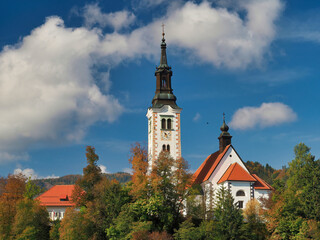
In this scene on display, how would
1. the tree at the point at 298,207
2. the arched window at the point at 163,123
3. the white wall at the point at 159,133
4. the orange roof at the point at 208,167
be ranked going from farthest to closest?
1. the arched window at the point at 163,123
2. the white wall at the point at 159,133
3. the orange roof at the point at 208,167
4. the tree at the point at 298,207

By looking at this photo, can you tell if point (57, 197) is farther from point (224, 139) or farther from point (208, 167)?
point (224, 139)

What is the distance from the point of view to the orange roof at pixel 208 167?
53763 millimetres

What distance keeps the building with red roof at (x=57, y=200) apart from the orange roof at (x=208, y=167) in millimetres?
20858

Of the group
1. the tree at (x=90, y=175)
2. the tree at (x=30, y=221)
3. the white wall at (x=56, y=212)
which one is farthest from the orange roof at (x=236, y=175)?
the white wall at (x=56, y=212)

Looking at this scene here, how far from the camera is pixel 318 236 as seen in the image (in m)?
39.9

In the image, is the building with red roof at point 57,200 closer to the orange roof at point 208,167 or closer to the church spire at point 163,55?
the orange roof at point 208,167

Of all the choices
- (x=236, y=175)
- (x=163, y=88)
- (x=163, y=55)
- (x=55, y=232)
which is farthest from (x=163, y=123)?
(x=55, y=232)

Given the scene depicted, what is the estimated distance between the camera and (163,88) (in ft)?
198

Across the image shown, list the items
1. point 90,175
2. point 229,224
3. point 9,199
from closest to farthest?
point 229,224, point 90,175, point 9,199

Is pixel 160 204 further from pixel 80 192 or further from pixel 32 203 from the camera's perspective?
pixel 32 203

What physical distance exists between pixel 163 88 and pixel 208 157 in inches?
485

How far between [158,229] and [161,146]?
1432cm

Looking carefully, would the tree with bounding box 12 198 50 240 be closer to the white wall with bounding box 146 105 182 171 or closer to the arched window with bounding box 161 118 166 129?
the white wall with bounding box 146 105 182 171

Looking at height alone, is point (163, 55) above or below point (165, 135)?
above
